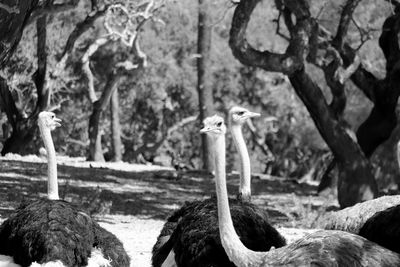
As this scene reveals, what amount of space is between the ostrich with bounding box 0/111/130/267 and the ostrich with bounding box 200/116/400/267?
1.48 metres

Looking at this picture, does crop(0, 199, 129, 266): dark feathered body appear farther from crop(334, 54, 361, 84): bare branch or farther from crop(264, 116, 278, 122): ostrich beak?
crop(264, 116, 278, 122): ostrich beak

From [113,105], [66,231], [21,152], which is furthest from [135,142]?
[66,231]

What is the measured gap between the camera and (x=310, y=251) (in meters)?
5.13

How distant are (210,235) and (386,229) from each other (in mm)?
1231

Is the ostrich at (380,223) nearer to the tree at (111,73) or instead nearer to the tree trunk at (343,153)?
the tree trunk at (343,153)

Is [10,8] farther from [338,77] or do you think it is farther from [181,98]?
[181,98]

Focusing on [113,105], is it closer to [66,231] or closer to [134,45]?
[134,45]

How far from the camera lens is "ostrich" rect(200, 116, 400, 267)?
16.6ft

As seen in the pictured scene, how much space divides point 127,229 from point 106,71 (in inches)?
735

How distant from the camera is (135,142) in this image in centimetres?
3253

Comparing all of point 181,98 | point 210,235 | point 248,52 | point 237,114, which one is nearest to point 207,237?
point 210,235

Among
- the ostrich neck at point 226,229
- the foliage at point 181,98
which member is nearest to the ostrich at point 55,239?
the ostrich neck at point 226,229

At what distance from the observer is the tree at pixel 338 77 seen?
13.8m

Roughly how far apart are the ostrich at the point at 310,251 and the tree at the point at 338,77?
27.1 feet
